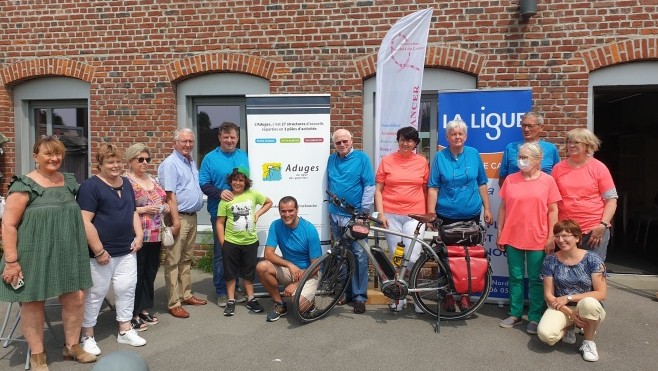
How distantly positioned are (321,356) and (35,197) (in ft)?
8.00

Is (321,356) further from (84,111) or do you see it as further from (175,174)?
(84,111)

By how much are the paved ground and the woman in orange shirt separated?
2.25 feet

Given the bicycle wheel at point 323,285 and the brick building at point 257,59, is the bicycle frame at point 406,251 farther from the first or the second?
the brick building at point 257,59

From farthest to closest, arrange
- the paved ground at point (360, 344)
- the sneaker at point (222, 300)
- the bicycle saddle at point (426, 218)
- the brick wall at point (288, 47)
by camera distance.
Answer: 1. the brick wall at point (288, 47)
2. the sneaker at point (222, 300)
3. the bicycle saddle at point (426, 218)
4. the paved ground at point (360, 344)

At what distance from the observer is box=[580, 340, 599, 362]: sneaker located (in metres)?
3.97

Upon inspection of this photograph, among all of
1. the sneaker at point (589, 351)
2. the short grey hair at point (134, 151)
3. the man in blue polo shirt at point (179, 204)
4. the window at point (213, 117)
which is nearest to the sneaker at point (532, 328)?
the sneaker at point (589, 351)

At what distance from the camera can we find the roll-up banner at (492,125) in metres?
5.23

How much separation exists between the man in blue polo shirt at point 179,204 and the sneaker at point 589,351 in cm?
356

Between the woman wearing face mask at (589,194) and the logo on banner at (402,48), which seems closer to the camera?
the woman wearing face mask at (589,194)

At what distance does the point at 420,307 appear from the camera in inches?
194

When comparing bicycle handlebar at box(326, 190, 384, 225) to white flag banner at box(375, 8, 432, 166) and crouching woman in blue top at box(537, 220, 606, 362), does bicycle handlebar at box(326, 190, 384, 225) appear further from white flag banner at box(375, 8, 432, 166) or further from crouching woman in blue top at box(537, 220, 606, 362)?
crouching woman in blue top at box(537, 220, 606, 362)

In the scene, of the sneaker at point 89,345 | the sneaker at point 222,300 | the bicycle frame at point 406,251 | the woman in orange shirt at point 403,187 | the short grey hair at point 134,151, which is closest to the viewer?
the sneaker at point 89,345

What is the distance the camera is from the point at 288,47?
6961 millimetres

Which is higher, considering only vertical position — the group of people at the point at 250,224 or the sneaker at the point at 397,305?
the group of people at the point at 250,224
